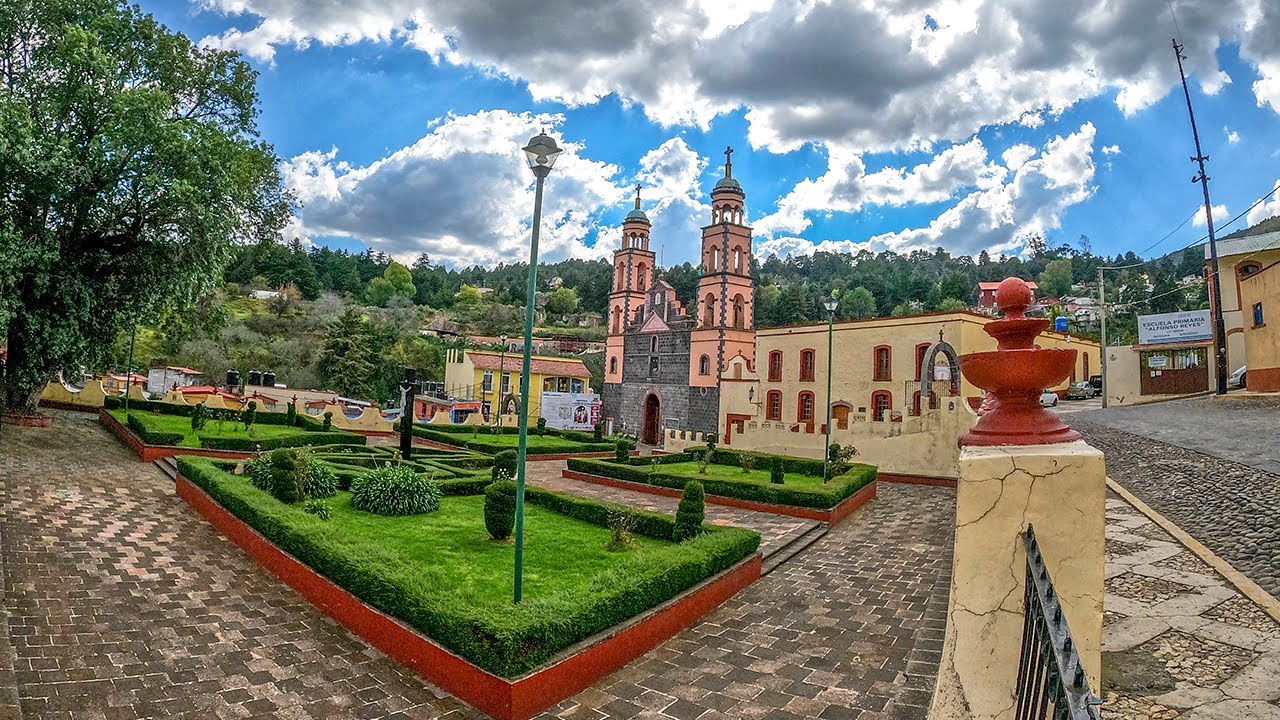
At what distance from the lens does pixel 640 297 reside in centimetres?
3688

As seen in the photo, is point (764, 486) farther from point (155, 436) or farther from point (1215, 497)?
point (155, 436)

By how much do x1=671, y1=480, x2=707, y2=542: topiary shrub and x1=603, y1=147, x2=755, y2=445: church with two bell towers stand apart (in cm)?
2000

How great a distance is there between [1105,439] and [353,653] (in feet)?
56.4

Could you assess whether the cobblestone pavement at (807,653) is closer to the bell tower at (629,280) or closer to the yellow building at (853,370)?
the yellow building at (853,370)

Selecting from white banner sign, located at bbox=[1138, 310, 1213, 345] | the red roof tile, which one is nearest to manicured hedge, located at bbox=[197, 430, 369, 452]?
the red roof tile

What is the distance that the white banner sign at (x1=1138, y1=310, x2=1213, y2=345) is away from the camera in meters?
28.7

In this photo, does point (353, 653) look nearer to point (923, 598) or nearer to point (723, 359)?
point (923, 598)

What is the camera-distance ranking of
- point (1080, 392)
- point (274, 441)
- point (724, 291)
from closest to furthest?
point (274, 441)
point (724, 291)
point (1080, 392)

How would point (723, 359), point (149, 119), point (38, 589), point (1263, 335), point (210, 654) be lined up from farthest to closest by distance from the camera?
point (723, 359) < point (1263, 335) < point (149, 119) < point (38, 589) < point (210, 654)

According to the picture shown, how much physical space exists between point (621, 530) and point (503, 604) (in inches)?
144

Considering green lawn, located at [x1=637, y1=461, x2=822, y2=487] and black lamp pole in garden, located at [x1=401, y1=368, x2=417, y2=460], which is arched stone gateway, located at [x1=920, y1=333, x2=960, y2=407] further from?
black lamp pole in garden, located at [x1=401, y1=368, x2=417, y2=460]

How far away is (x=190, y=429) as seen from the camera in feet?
69.6

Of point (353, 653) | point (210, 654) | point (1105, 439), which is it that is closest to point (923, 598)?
point (353, 653)

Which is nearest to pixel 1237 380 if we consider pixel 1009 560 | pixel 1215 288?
pixel 1215 288
